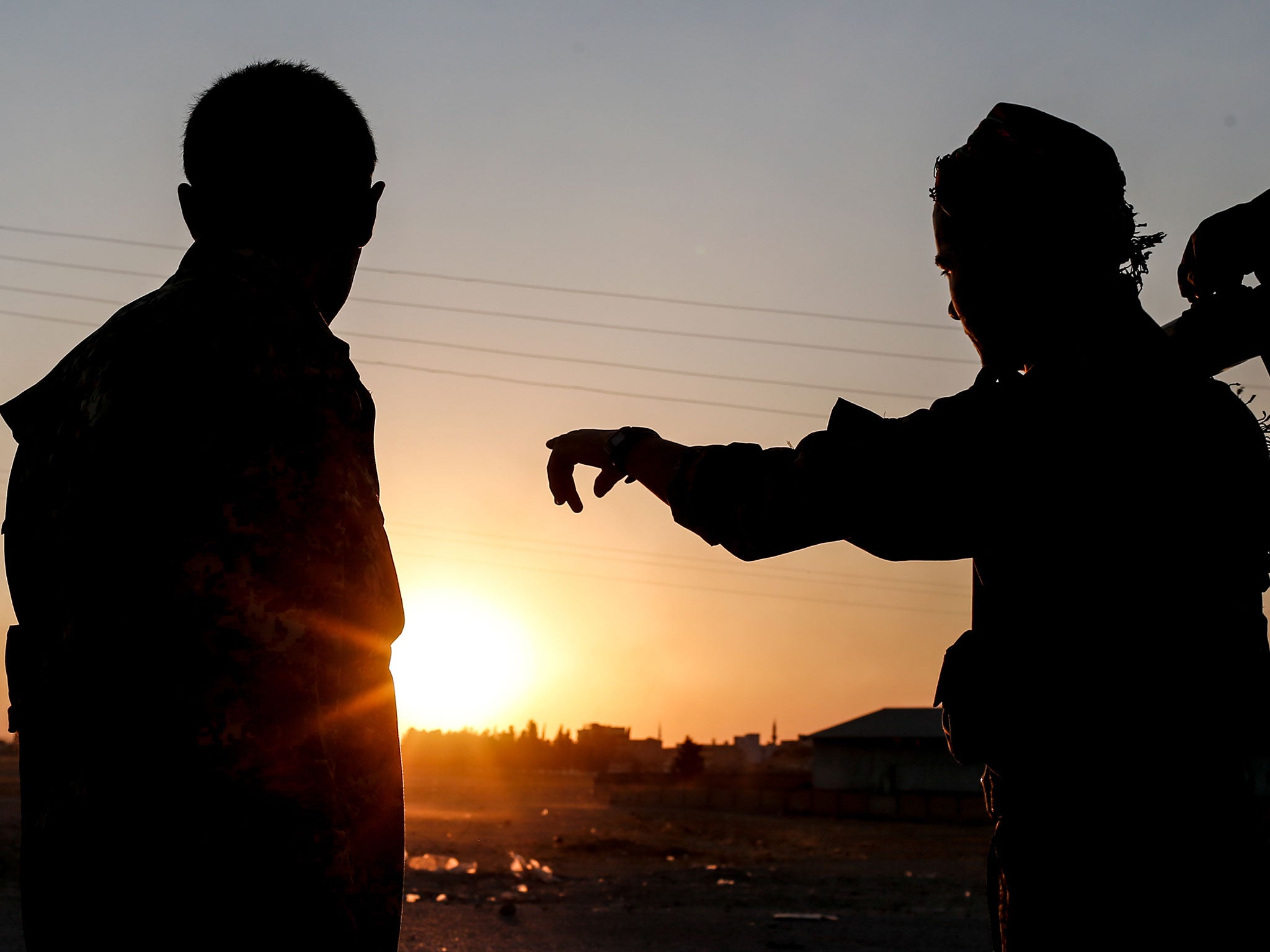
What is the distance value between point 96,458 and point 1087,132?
1.88 meters

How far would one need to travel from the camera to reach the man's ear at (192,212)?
1884 mm

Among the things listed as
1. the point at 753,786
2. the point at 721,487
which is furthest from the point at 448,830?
the point at 753,786

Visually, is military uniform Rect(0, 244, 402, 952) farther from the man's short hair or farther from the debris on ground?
the debris on ground

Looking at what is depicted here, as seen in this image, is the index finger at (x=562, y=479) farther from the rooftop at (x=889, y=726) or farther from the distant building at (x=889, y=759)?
the rooftop at (x=889, y=726)

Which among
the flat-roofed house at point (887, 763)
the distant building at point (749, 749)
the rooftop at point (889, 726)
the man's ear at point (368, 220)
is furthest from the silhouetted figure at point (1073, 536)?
the distant building at point (749, 749)

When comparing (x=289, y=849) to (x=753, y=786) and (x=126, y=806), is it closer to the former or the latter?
(x=126, y=806)

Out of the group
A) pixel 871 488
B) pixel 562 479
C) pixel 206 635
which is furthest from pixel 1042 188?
pixel 206 635

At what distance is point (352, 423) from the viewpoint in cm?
166

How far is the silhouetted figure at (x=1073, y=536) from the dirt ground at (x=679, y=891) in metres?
7.36

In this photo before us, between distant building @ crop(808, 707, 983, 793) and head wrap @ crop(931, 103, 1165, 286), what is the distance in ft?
148

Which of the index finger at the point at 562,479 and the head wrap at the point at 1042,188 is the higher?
the head wrap at the point at 1042,188

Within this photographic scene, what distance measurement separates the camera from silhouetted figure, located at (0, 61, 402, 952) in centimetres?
139

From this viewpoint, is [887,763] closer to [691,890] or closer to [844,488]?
[691,890]

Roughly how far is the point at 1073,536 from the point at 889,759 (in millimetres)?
49810
